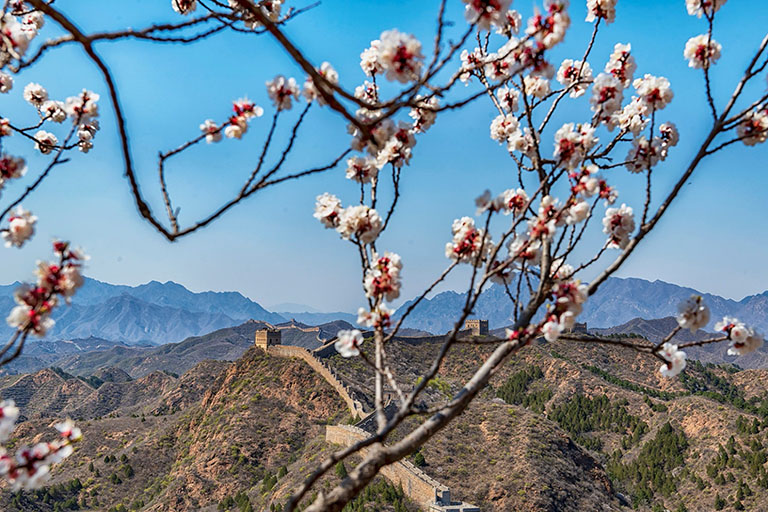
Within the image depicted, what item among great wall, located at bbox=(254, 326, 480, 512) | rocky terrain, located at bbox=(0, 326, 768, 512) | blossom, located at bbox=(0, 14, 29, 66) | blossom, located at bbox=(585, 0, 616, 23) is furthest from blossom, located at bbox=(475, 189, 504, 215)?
rocky terrain, located at bbox=(0, 326, 768, 512)

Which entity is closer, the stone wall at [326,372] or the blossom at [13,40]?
the blossom at [13,40]

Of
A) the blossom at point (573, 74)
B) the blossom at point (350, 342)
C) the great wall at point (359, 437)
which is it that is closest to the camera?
the blossom at point (350, 342)

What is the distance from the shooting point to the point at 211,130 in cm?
406

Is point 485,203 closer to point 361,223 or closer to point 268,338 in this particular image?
point 361,223

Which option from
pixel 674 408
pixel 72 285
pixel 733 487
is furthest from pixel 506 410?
pixel 72 285

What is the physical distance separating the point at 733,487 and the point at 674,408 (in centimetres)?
1693

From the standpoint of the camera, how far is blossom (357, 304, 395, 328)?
374 centimetres

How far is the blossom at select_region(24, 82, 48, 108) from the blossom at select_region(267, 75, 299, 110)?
3366 millimetres

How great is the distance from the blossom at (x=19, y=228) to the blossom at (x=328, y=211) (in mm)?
1746

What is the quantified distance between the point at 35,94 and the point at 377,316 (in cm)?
447

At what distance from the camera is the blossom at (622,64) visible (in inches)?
190

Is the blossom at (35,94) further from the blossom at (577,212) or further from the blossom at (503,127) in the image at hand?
the blossom at (577,212)

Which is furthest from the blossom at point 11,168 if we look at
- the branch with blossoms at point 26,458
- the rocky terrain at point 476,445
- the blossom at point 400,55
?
the rocky terrain at point 476,445

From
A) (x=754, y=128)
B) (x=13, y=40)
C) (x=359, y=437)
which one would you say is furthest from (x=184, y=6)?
(x=359, y=437)
